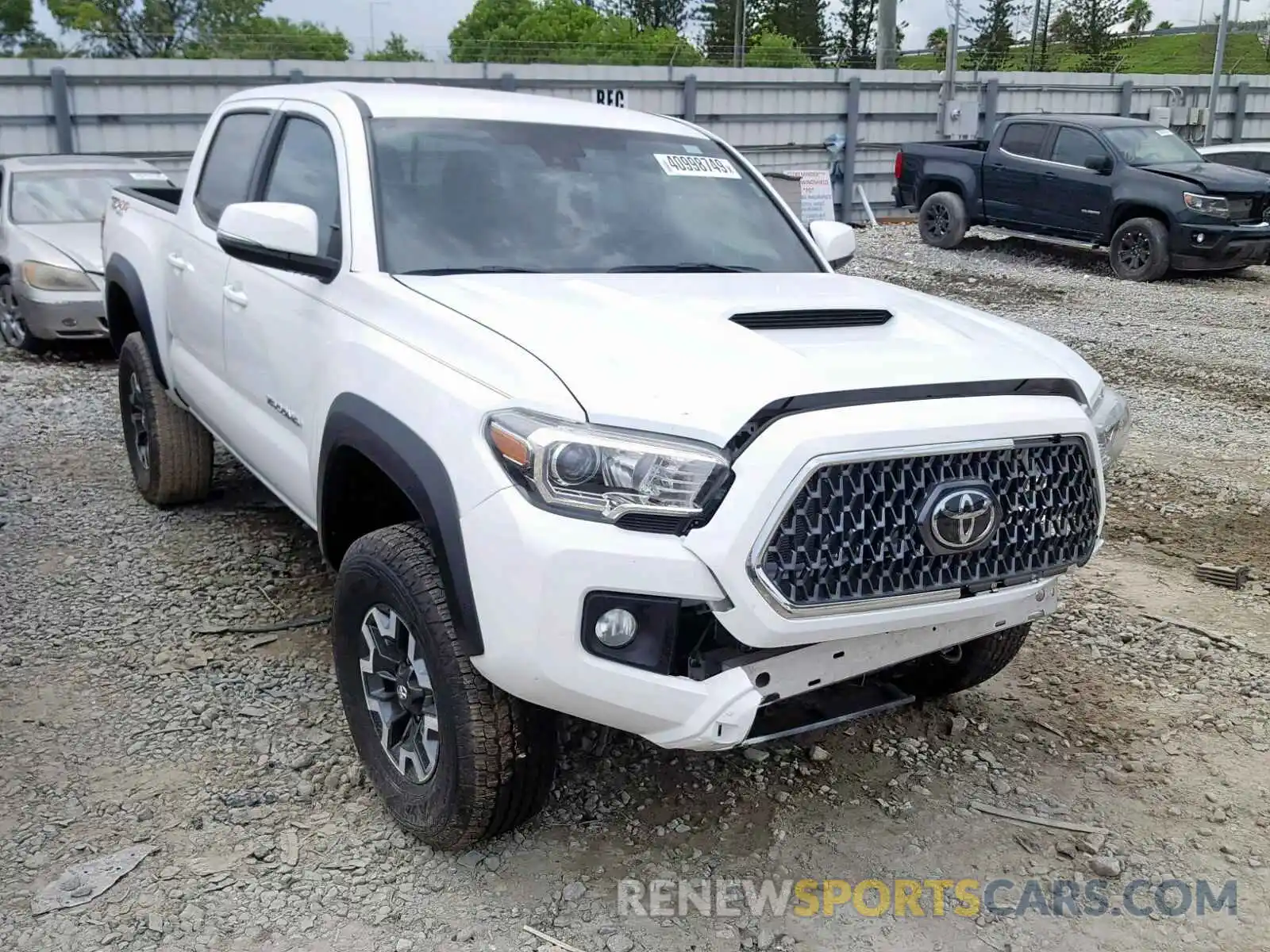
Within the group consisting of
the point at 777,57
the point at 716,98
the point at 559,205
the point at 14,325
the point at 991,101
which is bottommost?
the point at 14,325

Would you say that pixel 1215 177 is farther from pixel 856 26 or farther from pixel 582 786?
pixel 856 26

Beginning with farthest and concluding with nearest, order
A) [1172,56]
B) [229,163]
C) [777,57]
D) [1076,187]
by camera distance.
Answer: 1. [1172,56]
2. [777,57]
3. [1076,187]
4. [229,163]

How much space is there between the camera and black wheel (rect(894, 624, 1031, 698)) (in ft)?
11.5

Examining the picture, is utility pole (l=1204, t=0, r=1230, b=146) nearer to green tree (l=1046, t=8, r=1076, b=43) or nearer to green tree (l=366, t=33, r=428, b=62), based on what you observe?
green tree (l=366, t=33, r=428, b=62)

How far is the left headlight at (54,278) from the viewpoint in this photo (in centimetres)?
854

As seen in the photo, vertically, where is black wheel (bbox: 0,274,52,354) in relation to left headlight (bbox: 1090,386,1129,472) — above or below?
below

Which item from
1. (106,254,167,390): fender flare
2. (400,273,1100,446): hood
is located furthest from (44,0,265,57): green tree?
(400,273,1100,446): hood

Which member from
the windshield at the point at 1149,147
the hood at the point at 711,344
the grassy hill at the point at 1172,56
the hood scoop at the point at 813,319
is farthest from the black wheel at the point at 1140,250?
the grassy hill at the point at 1172,56

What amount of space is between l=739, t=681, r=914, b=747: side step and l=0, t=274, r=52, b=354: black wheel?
7.84 meters

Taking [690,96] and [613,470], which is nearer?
[613,470]

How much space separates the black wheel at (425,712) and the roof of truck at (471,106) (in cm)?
164

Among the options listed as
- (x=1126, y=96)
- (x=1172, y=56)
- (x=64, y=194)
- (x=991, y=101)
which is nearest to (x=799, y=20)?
(x=1172, y=56)

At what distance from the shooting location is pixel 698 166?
13.6 feet

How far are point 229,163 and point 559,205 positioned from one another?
1743 millimetres
